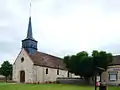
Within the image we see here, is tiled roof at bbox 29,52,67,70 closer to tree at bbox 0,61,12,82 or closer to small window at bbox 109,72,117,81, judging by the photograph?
tree at bbox 0,61,12,82

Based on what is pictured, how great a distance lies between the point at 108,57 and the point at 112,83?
578cm

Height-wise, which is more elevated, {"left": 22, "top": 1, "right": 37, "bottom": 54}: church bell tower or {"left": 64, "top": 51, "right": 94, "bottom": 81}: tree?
{"left": 22, "top": 1, "right": 37, "bottom": 54}: church bell tower

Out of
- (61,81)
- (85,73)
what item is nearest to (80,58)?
(85,73)

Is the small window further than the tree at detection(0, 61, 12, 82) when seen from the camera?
No

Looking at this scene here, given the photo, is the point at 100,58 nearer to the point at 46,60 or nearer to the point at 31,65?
the point at 31,65

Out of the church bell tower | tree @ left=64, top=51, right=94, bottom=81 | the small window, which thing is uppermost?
the church bell tower

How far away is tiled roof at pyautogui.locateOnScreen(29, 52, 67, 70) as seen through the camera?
157 feet

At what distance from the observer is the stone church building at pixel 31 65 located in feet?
155

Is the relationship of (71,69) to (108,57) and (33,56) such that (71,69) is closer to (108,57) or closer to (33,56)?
(108,57)

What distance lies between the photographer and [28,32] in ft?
165

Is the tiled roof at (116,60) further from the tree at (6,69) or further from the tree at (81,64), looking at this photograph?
the tree at (6,69)

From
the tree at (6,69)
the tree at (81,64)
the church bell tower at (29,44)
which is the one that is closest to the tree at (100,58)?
the tree at (81,64)

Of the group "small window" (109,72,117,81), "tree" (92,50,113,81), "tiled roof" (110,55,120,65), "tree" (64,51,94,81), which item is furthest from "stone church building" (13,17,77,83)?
"tree" (92,50,113,81)

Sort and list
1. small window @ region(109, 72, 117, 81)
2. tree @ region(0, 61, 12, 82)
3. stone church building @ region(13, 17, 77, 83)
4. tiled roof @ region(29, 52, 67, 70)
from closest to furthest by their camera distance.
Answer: small window @ region(109, 72, 117, 81), stone church building @ region(13, 17, 77, 83), tiled roof @ region(29, 52, 67, 70), tree @ region(0, 61, 12, 82)
